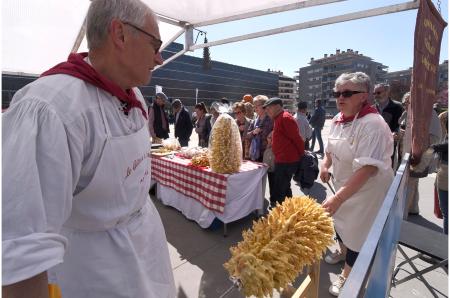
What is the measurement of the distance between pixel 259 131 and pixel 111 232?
375 cm

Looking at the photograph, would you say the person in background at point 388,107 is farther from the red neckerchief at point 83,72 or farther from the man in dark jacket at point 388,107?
the red neckerchief at point 83,72

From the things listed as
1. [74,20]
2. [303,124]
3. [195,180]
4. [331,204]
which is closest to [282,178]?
[195,180]

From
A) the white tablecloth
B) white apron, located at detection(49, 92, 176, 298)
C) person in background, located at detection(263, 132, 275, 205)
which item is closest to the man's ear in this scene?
white apron, located at detection(49, 92, 176, 298)

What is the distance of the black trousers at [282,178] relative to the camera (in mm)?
4023

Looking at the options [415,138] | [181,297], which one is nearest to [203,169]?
[181,297]

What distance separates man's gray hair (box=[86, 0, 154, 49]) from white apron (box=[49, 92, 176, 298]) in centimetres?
27

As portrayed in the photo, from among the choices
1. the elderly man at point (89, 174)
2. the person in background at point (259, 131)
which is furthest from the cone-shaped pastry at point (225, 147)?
the elderly man at point (89, 174)

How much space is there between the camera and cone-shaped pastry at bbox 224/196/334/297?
1.01 metres

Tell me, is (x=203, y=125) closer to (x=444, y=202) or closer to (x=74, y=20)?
(x=74, y=20)

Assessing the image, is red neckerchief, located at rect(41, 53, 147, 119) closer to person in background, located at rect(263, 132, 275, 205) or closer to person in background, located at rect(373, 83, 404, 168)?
person in background, located at rect(263, 132, 275, 205)

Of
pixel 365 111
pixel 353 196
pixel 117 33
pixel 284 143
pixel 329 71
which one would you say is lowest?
pixel 353 196

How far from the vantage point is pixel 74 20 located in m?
A: 4.78

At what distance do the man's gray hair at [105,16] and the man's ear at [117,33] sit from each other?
0.04 ft

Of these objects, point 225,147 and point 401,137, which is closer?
point 225,147
